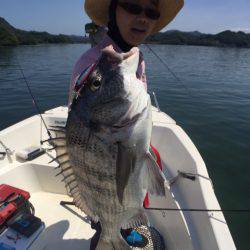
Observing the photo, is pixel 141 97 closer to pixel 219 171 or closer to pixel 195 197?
pixel 195 197

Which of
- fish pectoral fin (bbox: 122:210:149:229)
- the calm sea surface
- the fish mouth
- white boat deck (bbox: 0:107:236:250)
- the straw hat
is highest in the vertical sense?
the straw hat

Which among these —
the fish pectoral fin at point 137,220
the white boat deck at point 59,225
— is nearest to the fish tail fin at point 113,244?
the fish pectoral fin at point 137,220

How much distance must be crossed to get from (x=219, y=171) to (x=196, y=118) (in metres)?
4.28

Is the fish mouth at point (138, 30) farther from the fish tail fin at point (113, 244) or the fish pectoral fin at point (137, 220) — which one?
the fish tail fin at point (113, 244)

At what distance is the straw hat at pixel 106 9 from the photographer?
255cm

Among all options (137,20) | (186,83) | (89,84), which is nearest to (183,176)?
(137,20)

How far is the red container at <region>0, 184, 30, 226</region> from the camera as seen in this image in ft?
10.7

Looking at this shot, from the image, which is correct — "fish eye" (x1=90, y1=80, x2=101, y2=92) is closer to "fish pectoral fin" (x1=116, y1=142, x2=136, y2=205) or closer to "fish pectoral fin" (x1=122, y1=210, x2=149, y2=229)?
"fish pectoral fin" (x1=116, y1=142, x2=136, y2=205)

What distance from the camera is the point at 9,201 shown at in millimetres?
3422

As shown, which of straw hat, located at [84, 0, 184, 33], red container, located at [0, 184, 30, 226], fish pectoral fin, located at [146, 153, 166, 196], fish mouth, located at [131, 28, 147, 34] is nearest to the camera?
fish pectoral fin, located at [146, 153, 166, 196]

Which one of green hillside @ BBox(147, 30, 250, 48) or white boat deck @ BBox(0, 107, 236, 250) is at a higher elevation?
white boat deck @ BBox(0, 107, 236, 250)

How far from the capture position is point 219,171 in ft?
22.4

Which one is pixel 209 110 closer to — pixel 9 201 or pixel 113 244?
pixel 9 201

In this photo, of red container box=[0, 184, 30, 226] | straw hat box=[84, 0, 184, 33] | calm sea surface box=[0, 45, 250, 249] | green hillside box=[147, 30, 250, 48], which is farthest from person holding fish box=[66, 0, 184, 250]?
green hillside box=[147, 30, 250, 48]
